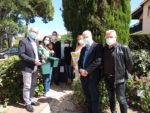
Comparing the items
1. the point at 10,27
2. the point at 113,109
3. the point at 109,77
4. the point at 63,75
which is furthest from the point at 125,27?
the point at 10,27

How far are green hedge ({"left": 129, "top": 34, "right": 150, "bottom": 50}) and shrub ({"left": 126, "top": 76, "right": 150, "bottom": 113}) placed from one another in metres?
3.04

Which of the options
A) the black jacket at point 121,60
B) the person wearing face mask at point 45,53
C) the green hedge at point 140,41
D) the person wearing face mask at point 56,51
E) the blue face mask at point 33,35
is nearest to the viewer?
the black jacket at point 121,60

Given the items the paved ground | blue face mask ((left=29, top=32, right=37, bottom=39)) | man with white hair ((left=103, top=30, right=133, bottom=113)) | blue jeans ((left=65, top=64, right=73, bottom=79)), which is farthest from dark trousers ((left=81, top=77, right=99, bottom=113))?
blue jeans ((left=65, top=64, right=73, bottom=79))

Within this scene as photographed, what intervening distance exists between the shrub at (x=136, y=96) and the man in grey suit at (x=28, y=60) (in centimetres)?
265

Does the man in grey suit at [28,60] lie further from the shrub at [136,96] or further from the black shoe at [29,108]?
the shrub at [136,96]

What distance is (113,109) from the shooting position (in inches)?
107

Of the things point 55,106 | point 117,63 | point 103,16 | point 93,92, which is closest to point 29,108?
point 55,106

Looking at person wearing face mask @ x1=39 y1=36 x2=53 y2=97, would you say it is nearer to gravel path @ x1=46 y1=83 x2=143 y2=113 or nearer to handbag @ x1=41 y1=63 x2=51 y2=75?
handbag @ x1=41 y1=63 x2=51 y2=75

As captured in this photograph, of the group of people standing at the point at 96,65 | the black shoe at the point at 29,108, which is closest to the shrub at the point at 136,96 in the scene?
the group of people standing at the point at 96,65

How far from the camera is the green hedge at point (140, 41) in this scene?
5.89m

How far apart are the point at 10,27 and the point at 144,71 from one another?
62.6ft

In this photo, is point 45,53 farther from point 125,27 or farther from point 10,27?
point 10,27

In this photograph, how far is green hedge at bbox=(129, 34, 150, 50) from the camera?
19.3ft

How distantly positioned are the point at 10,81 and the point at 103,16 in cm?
323
